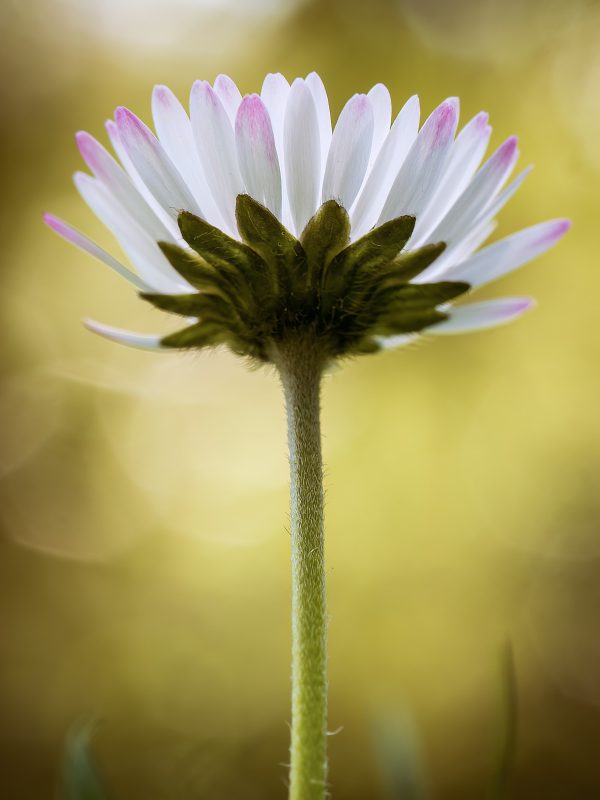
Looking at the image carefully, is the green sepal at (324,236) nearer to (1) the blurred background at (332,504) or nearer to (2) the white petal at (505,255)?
(2) the white petal at (505,255)

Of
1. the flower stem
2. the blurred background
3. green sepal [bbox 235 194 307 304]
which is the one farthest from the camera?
the blurred background

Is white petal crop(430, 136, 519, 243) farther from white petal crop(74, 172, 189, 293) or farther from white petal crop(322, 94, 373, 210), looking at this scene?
white petal crop(74, 172, 189, 293)

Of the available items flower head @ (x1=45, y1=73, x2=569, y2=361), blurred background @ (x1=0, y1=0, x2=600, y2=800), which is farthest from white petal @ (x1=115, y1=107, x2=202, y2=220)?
blurred background @ (x1=0, y1=0, x2=600, y2=800)

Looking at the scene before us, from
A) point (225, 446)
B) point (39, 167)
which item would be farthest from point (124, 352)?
point (39, 167)

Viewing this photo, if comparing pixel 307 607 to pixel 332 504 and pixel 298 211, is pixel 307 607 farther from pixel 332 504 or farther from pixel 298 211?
pixel 332 504

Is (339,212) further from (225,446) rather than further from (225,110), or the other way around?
(225,446)

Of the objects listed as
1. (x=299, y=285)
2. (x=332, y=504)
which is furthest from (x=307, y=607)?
(x=332, y=504)
